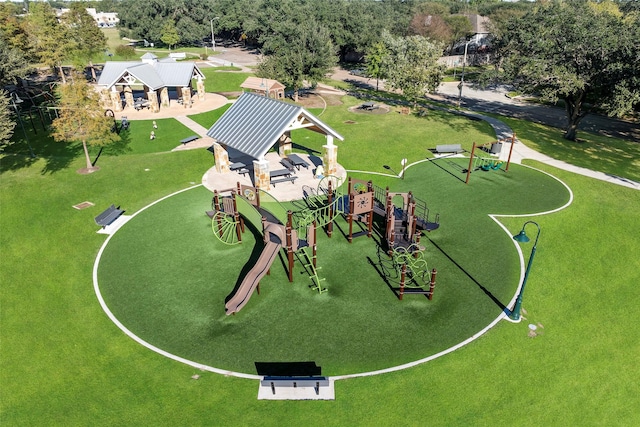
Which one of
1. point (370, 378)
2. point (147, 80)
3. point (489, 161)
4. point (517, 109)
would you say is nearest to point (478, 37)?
point (517, 109)

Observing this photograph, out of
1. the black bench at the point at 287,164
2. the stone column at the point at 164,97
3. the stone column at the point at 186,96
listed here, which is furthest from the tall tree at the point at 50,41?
the black bench at the point at 287,164

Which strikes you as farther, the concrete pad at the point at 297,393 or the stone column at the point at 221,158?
the stone column at the point at 221,158

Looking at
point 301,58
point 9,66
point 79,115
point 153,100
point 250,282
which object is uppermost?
point 301,58

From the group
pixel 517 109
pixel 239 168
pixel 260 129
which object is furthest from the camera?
pixel 517 109

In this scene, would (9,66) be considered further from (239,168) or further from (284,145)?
(284,145)

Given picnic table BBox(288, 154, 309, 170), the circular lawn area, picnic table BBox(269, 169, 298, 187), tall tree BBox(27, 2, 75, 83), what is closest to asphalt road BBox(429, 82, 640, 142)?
the circular lawn area

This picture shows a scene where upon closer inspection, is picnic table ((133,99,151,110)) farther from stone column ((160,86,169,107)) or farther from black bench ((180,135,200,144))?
black bench ((180,135,200,144))

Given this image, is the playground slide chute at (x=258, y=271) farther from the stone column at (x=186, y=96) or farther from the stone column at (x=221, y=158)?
the stone column at (x=186, y=96)
